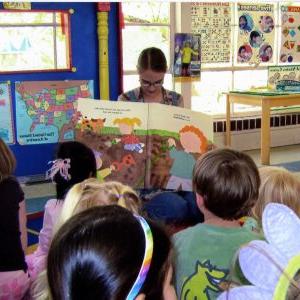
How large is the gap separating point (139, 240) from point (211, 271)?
18.6 inches

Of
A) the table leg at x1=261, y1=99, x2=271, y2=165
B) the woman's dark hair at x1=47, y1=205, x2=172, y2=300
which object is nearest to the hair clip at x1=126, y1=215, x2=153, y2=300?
the woman's dark hair at x1=47, y1=205, x2=172, y2=300

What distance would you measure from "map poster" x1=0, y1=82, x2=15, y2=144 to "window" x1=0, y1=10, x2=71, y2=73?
0.15 metres

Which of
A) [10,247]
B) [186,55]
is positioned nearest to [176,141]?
[10,247]

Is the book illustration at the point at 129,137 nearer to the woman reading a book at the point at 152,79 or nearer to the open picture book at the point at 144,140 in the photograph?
the open picture book at the point at 144,140

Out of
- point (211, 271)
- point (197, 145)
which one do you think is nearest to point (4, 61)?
point (197, 145)

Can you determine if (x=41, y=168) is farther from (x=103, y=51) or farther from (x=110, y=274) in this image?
(x=110, y=274)

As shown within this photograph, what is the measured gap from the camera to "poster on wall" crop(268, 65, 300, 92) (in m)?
4.98

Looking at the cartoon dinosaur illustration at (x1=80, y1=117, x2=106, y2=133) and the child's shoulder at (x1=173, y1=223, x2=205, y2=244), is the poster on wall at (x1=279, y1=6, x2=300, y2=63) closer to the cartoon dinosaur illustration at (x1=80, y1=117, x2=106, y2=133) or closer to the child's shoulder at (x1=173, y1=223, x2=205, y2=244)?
the cartoon dinosaur illustration at (x1=80, y1=117, x2=106, y2=133)

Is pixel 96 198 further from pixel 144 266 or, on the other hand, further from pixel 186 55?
pixel 186 55

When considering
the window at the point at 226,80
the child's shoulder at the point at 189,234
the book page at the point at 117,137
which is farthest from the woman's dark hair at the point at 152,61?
the window at the point at 226,80

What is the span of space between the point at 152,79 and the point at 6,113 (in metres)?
1.77

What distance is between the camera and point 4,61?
13.3 ft

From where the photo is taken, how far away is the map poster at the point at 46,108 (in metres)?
4.08

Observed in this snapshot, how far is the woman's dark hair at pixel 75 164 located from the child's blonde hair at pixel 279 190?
680 mm
